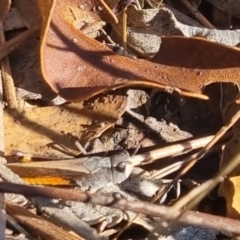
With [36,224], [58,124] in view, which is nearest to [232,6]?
[58,124]

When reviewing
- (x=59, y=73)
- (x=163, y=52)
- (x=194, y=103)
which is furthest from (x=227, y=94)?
(x=59, y=73)

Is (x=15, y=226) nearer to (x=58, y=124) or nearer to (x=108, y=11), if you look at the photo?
(x=58, y=124)

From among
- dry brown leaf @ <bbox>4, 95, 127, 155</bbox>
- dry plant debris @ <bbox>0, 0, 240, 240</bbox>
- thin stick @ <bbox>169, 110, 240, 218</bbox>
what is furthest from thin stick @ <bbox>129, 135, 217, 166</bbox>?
thin stick @ <bbox>169, 110, 240, 218</bbox>

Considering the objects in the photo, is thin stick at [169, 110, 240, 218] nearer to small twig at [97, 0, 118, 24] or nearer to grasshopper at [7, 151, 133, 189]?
grasshopper at [7, 151, 133, 189]

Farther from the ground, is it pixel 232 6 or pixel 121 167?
pixel 232 6

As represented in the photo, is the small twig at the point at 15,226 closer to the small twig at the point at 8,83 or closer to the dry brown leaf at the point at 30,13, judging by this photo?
the small twig at the point at 8,83

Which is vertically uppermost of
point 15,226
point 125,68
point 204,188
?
point 125,68
